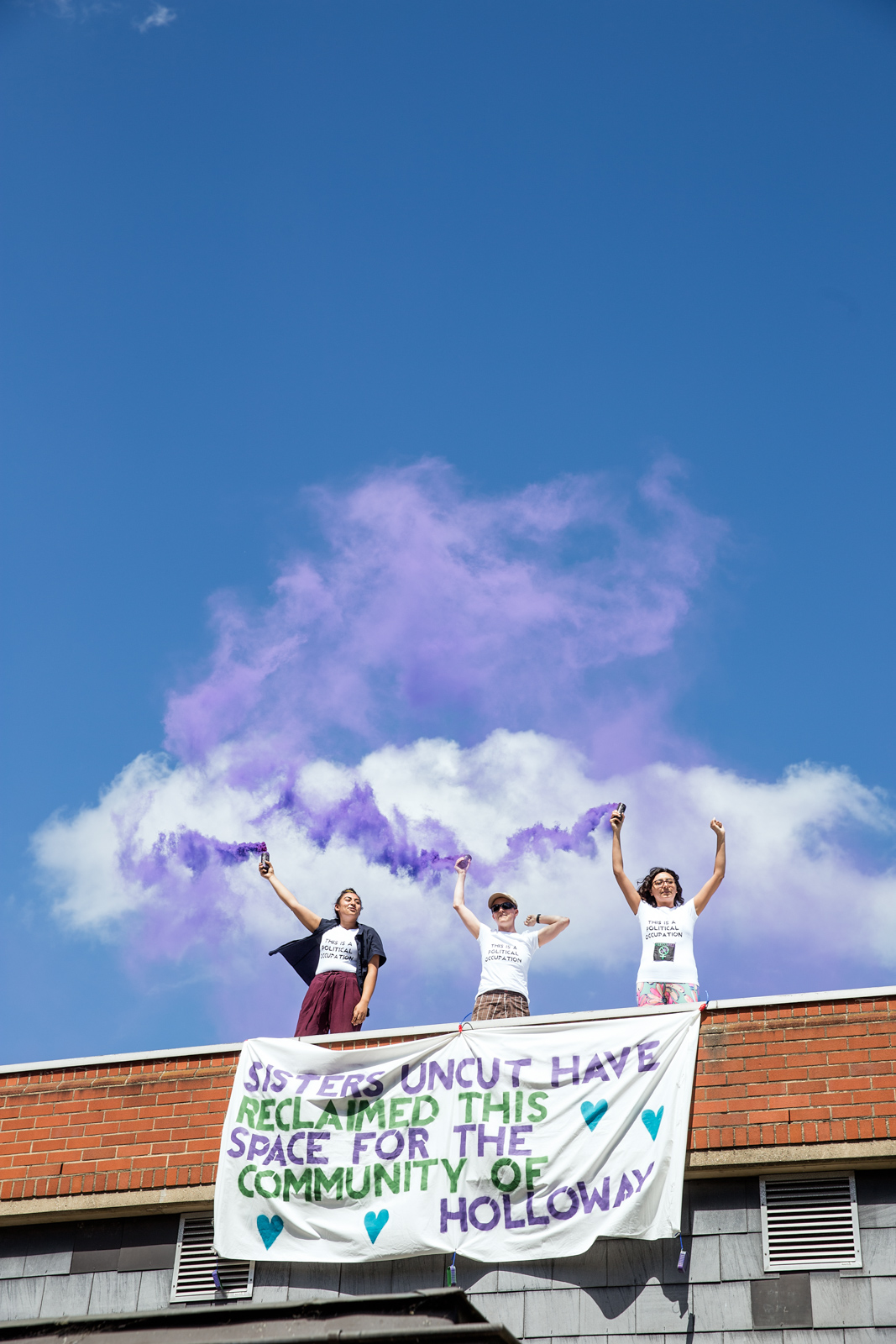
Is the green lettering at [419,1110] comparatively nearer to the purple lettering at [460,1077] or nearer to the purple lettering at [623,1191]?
the purple lettering at [460,1077]

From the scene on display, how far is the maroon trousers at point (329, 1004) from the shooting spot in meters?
12.0

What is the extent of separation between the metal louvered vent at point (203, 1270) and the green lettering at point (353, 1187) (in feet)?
3.39

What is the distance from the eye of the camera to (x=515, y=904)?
40.4 ft

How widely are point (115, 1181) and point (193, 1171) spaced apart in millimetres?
744

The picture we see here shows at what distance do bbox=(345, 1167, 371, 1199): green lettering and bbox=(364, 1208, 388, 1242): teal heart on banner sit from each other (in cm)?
17

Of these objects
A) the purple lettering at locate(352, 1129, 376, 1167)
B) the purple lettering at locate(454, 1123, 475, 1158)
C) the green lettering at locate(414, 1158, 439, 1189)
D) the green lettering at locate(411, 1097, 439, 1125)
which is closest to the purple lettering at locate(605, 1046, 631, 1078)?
the purple lettering at locate(454, 1123, 475, 1158)

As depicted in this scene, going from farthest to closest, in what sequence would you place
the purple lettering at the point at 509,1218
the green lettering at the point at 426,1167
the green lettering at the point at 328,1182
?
the green lettering at the point at 328,1182 < the green lettering at the point at 426,1167 < the purple lettering at the point at 509,1218

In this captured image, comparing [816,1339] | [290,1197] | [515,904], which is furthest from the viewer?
[515,904]

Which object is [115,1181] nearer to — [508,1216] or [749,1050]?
[508,1216]

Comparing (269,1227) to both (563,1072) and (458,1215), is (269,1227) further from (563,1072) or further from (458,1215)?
(563,1072)

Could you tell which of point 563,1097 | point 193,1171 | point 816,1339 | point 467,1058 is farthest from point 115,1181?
point 816,1339

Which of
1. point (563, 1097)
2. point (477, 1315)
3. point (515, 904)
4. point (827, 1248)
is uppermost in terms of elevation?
point (515, 904)

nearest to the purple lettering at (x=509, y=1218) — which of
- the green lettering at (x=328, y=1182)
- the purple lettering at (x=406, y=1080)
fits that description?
the purple lettering at (x=406, y=1080)

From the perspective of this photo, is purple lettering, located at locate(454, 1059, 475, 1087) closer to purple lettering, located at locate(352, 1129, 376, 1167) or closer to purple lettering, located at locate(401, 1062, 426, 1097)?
purple lettering, located at locate(401, 1062, 426, 1097)
